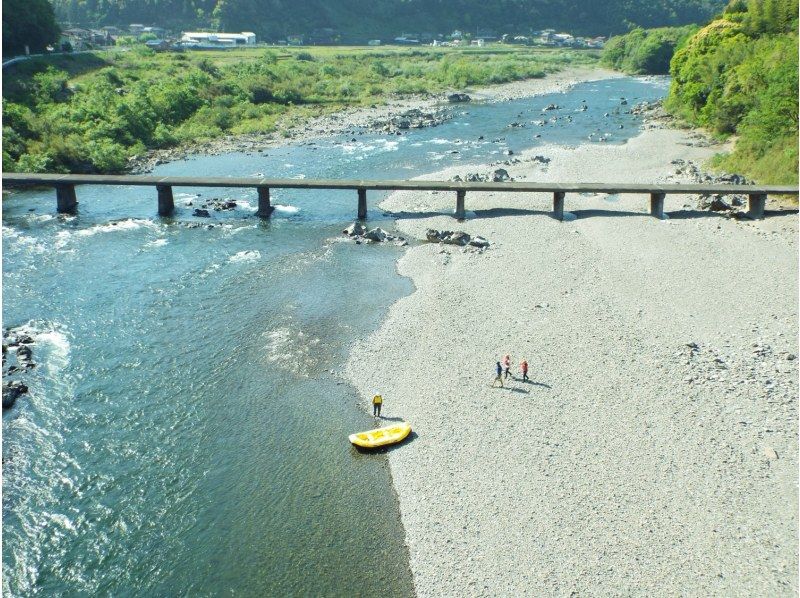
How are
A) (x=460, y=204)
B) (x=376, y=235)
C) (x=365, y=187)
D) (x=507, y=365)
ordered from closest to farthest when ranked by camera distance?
1. (x=507, y=365)
2. (x=376, y=235)
3. (x=460, y=204)
4. (x=365, y=187)

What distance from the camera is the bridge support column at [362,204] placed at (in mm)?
54812

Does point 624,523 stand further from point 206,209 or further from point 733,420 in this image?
point 206,209

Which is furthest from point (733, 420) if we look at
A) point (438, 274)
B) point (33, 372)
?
point (33, 372)

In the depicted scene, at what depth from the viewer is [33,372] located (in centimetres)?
3189

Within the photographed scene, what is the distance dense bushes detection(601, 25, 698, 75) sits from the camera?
15625 cm

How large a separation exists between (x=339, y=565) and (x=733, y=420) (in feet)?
54.7

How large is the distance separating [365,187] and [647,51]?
425ft

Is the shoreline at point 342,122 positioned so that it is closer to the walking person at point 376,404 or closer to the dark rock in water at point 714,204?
the walking person at point 376,404

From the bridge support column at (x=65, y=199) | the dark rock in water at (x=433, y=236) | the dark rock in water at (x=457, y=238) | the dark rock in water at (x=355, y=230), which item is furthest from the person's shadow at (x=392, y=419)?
the bridge support column at (x=65, y=199)

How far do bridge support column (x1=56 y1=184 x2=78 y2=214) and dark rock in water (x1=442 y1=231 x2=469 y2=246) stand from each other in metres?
31.5

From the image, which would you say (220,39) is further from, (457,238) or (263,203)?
(457,238)

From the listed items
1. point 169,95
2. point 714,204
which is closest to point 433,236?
point 714,204

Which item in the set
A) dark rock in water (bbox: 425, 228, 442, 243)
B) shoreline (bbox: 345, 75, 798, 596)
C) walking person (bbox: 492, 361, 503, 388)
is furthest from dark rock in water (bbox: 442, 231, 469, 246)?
walking person (bbox: 492, 361, 503, 388)

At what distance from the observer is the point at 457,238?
158ft
